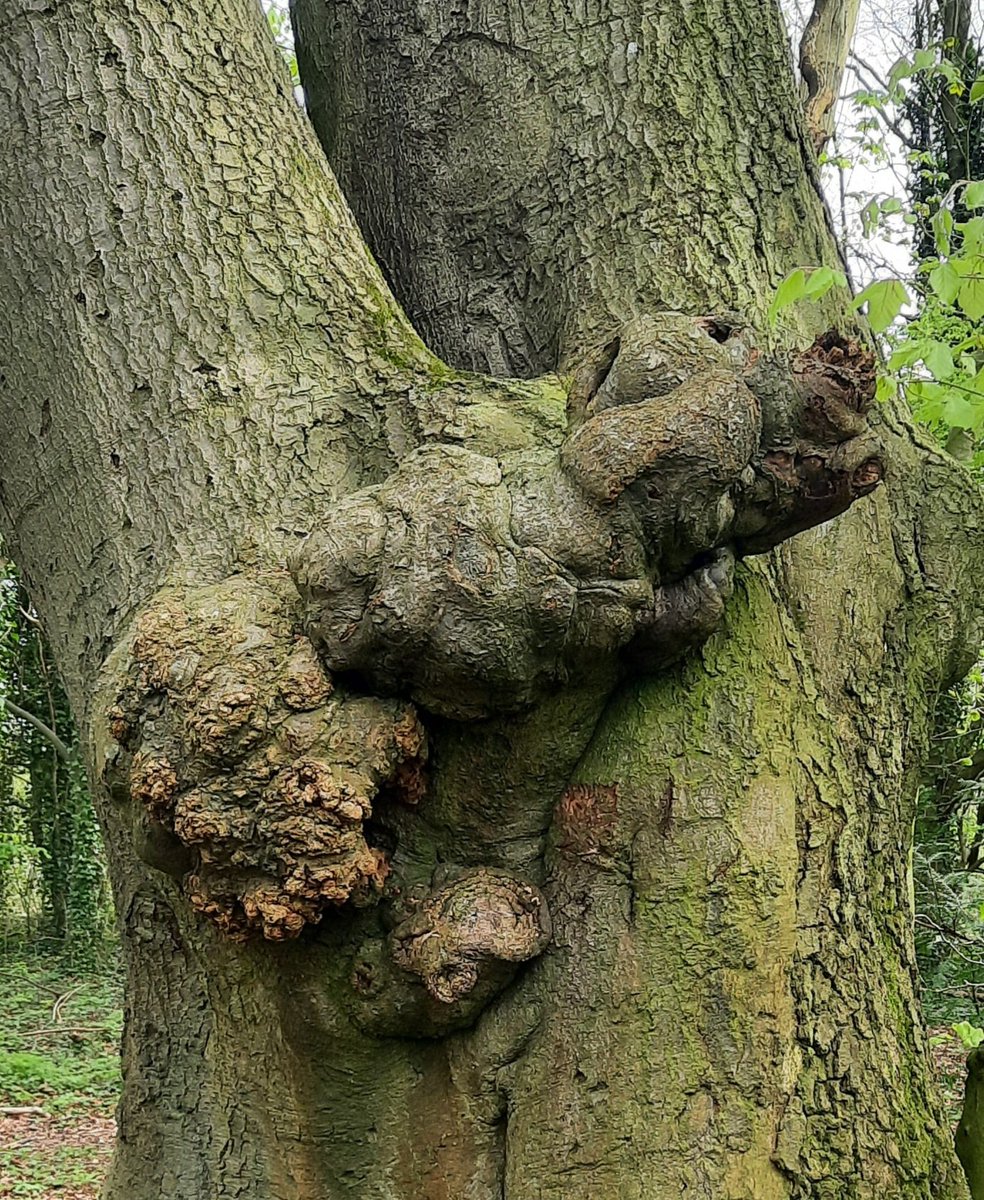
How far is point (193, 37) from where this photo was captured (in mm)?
2051

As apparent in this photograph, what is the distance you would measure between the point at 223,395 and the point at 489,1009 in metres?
1.01

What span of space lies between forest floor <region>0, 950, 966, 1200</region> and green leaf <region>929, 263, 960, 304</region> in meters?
3.02

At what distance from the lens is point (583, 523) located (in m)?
1.54

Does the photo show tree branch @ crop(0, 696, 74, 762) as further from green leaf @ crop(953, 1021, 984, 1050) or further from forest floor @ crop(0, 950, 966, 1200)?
green leaf @ crop(953, 1021, 984, 1050)

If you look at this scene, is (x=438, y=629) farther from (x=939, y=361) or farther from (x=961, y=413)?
(x=961, y=413)

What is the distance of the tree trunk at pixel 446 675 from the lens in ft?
5.08

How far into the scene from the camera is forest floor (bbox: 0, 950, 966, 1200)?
19.5 ft

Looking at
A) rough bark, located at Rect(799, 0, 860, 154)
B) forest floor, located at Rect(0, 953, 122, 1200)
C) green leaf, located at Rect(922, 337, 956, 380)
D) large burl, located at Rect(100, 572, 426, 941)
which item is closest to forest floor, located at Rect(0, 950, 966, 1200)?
forest floor, located at Rect(0, 953, 122, 1200)

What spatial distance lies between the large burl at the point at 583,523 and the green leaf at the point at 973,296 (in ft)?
1.56

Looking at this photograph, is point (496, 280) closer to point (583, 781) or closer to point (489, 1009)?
point (583, 781)

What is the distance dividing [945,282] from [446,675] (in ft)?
3.52

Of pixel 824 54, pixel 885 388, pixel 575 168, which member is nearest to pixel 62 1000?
pixel 824 54

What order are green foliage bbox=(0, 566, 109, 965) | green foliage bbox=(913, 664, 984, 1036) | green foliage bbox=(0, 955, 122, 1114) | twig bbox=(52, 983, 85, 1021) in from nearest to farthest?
1. green foliage bbox=(913, 664, 984, 1036)
2. green foliage bbox=(0, 955, 122, 1114)
3. twig bbox=(52, 983, 85, 1021)
4. green foliage bbox=(0, 566, 109, 965)

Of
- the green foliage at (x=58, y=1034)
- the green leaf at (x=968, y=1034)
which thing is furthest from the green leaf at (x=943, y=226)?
the green foliage at (x=58, y=1034)
